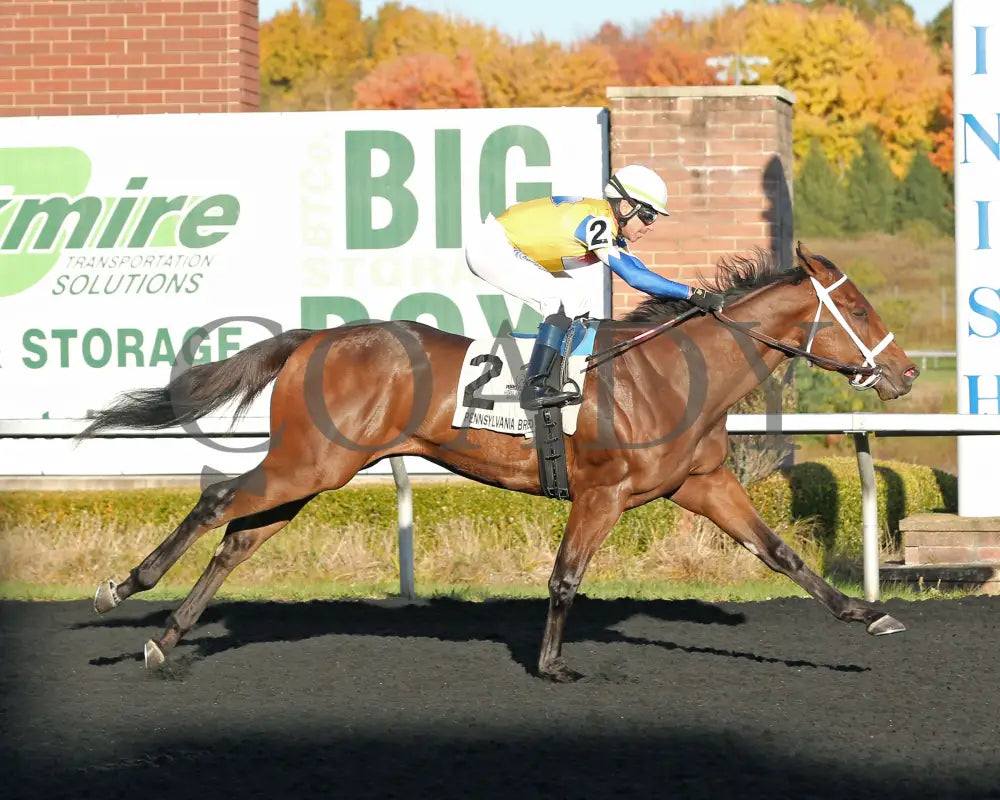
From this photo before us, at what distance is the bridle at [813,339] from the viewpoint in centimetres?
Answer: 599

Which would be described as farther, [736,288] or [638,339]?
[736,288]

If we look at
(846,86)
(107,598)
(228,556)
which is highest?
(846,86)

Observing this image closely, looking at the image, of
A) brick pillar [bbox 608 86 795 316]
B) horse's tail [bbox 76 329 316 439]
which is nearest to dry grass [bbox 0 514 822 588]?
brick pillar [bbox 608 86 795 316]

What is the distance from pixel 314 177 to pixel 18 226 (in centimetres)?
217

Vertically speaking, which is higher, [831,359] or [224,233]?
[224,233]

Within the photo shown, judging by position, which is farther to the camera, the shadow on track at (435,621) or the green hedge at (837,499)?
the green hedge at (837,499)

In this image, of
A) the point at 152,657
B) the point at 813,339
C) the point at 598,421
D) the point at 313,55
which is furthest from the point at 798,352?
the point at 313,55

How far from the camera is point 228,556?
6133 millimetres

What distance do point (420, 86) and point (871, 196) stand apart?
1408 centimetres

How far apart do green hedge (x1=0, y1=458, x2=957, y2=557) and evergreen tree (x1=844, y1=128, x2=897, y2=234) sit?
29.5 meters

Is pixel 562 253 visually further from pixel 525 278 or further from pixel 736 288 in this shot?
pixel 736 288

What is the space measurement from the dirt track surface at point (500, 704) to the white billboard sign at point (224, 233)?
3683 millimetres

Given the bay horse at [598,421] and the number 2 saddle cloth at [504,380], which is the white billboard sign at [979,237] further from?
the number 2 saddle cloth at [504,380]

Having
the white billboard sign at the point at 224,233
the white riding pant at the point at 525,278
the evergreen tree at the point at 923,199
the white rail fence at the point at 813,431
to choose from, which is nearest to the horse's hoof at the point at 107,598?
the white rail fence at the point at 813,431
